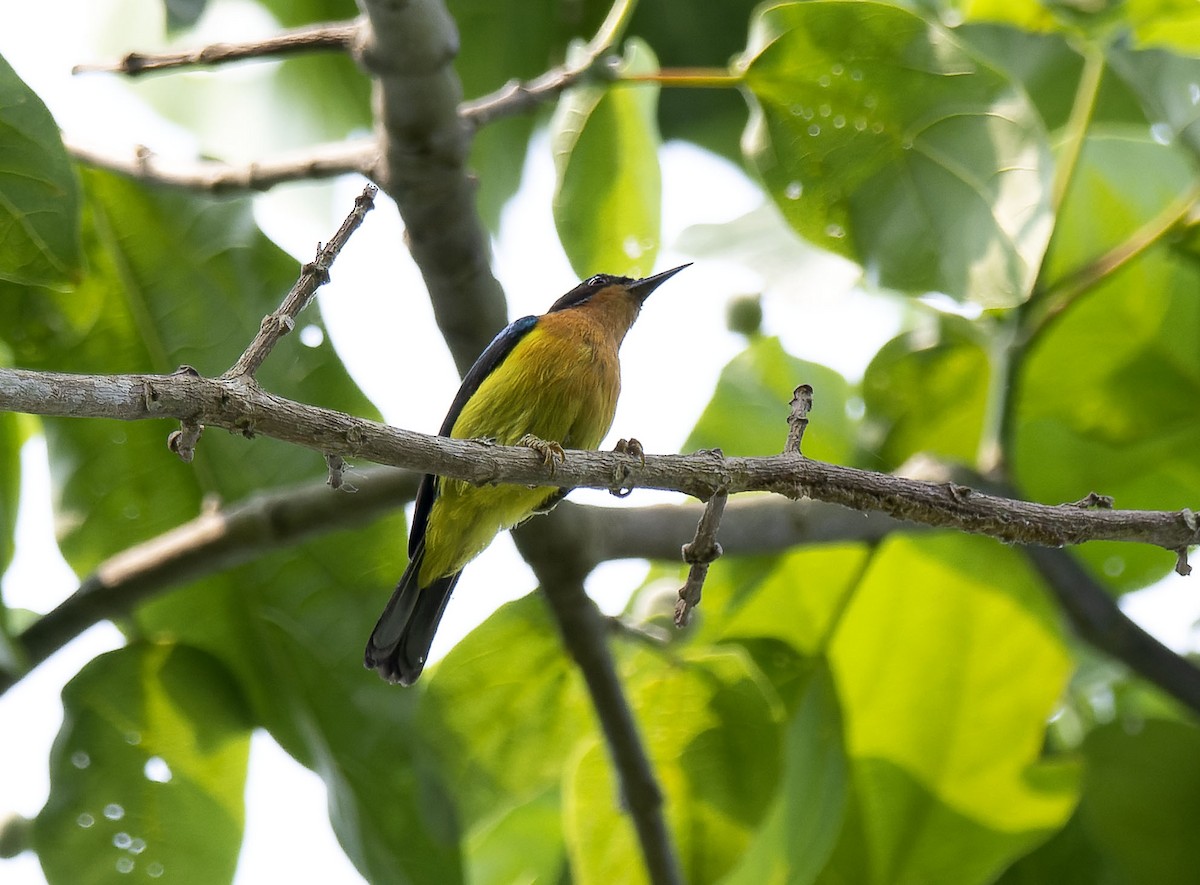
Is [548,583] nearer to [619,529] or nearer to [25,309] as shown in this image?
[619,529]

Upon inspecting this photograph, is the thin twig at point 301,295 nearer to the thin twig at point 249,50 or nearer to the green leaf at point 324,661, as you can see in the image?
the thin twig at point 249,50

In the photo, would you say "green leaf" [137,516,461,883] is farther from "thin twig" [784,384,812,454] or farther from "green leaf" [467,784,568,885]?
"thin twig" [784,384,812,454]

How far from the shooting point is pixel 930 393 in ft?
12.6

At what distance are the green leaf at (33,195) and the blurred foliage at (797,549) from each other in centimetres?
72

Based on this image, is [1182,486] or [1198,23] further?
[1182,486]

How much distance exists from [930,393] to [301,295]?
89.8 inches

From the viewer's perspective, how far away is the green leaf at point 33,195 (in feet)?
8.09

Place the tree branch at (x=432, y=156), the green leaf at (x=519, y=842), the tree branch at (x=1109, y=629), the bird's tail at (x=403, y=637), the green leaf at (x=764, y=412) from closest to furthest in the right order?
the tree branch at (x=432, y=156) < the bird's tail at (x=403, y=637) < the tree branch at (x=1109, y=629) < the green leaf at (x=764, y=412) < the green leaf at (x=519, y=842)

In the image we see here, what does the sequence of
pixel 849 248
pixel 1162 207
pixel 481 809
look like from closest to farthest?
pixel 849 248, pixel 481 809, pixel 1162 207

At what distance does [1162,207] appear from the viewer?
3.96m

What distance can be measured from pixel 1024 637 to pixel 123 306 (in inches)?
107

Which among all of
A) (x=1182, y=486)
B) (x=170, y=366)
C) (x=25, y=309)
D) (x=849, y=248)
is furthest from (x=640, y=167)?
(x=1182, y=486)

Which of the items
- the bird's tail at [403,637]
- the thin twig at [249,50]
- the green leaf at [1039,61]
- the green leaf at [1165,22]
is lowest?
the bird's tail at [403,637]

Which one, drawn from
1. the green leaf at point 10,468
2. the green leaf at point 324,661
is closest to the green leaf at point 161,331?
the green leaf at point 10,468
